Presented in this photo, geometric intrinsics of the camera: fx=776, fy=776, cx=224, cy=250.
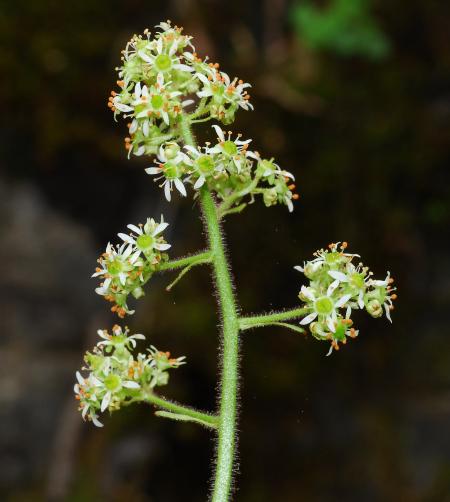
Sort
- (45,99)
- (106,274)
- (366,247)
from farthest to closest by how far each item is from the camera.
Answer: (366,247), (45,99), (106,274)

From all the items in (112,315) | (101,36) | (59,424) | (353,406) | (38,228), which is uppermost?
(101,36)

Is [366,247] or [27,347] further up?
[366,247]

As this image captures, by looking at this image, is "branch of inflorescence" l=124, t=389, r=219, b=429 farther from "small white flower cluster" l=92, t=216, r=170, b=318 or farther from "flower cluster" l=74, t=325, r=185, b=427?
"small white flower cluster" l=92, t=216, r=170, b=318

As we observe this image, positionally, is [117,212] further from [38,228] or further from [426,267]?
[426,267]

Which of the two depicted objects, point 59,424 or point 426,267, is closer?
point 59,424

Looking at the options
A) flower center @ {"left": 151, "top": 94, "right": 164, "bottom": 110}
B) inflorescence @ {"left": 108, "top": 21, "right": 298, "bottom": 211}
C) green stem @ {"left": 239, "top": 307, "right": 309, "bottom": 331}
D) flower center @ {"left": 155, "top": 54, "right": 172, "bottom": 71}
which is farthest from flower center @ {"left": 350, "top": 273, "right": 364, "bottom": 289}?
flower center @ {"left": 155, "top": 54, "right": 172, "bottom": 71}

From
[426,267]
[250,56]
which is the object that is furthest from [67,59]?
[426,267]

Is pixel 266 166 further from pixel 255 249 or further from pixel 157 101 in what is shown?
pixel 255 249

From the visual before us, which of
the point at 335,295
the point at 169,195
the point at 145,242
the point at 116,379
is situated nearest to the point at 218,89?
the point at 169,195
